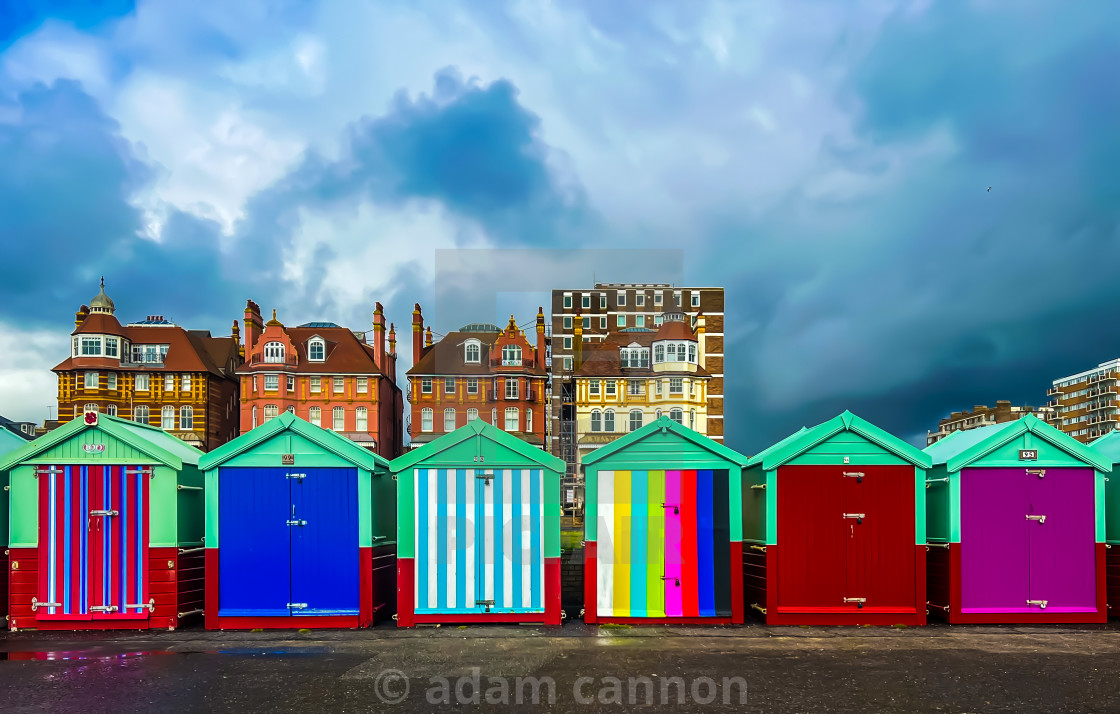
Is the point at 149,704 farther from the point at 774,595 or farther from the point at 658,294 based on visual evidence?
the point at 658,294

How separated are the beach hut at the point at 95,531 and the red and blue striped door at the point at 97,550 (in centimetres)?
1

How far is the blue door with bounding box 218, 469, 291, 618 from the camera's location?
417 inches

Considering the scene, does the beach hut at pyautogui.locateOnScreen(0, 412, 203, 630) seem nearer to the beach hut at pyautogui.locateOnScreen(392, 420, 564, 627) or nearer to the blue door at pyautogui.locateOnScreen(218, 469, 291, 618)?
the blue door at pyautogui.locateOnScreen(218, 469, 291, 618)

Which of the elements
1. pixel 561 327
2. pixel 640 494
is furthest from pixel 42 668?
pixel 561 327

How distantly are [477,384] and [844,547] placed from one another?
4163 centimetres

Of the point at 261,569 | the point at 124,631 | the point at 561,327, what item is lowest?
the point at 124,631

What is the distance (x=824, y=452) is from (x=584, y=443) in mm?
41172

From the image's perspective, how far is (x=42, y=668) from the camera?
8.66 metres

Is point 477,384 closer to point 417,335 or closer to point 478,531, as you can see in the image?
point 417,335

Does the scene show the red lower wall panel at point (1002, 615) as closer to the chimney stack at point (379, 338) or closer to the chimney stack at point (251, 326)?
the chimney stack at point (379, 338)

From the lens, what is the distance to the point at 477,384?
168ft

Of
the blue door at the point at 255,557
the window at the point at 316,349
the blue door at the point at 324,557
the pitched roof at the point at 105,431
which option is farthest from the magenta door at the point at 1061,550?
the window at the point at 316,349

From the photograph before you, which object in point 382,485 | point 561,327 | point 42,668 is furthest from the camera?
point 561,327

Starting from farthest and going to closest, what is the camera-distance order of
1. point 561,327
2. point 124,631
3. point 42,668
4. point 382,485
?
point 561,327, point 382,485, point 124,631, point 42,668
